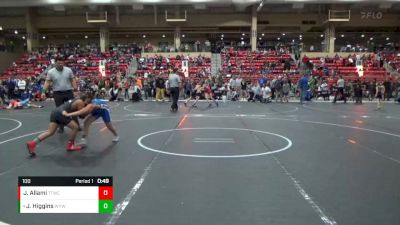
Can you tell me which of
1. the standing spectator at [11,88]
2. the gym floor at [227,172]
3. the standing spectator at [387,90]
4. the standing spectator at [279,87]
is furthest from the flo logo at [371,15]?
the gym floor at [227,172]

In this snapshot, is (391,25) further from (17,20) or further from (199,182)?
(199,182)

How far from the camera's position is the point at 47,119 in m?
12.6

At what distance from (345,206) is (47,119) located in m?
10.4

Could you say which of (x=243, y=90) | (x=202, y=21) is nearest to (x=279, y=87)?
(x=243, y=90)

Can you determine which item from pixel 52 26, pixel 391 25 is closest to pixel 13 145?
pixel 52 26

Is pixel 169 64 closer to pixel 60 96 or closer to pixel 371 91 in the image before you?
pixel 371 91

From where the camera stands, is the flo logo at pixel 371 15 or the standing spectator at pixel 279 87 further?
the flo logo at pixel 371 15

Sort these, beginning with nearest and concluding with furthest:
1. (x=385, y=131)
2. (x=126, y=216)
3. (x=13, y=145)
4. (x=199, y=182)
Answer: (x=126, y=216), (x=199, y=182), (x=13, y=145), (x=385, y=131)

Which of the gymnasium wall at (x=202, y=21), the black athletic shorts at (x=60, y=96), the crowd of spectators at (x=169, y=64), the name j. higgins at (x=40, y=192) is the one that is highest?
the gymnasium wall at (x=202, y=21)

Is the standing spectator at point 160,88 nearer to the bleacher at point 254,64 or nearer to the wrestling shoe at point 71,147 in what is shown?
the bleacher at point 254,64

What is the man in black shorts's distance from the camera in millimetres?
6742

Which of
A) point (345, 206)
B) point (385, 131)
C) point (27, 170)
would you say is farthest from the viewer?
point (385, 131)
